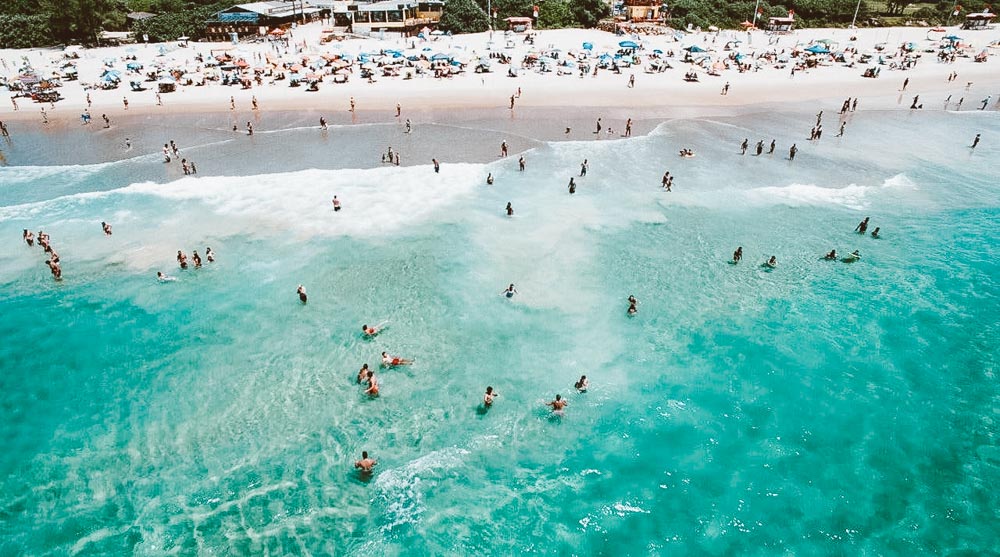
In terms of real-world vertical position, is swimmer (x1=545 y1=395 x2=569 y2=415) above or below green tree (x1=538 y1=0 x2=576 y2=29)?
below

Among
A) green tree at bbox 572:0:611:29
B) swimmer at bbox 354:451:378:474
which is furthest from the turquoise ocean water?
green tree at bbox 572:0:611:29

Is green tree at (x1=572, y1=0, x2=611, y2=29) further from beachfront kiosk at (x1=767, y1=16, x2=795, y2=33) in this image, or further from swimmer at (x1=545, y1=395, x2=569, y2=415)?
swimmer at (x1=545, y1=395, x2=569, y2=415)

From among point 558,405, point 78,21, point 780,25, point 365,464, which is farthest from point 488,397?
point 780,25

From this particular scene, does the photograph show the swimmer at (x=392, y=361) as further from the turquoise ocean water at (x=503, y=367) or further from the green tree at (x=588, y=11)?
the green tree at (x=588, y=11)

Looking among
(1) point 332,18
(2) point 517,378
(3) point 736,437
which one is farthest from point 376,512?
(1) point 332,18

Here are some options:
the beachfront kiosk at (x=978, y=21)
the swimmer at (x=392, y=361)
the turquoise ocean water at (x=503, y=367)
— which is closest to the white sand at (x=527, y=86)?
the beachfront kiosk at (x=978, y=21)

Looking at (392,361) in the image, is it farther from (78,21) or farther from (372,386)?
(78,21)

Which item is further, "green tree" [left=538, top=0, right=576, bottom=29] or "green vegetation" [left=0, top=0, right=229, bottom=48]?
"green tree" [left=538, top=0, right=576, bottom=29]
